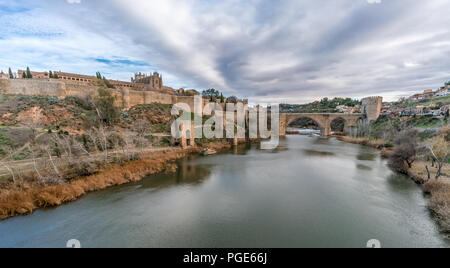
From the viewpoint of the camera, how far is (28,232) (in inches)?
241

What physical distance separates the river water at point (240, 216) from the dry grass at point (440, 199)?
0.32 m

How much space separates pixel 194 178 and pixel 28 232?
7.83 m

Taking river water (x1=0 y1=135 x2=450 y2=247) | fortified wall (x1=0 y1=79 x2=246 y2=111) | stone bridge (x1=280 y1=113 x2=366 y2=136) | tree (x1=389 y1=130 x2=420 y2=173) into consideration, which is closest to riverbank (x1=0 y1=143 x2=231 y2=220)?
river water (x1=0 y1=135 x2=450 y2=247)

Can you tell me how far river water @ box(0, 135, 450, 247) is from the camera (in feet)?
19.1

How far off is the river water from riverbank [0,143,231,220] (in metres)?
0.45

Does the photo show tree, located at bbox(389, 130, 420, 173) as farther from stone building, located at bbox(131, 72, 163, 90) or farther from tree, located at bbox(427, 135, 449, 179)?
stone building, located at bbox(131, 72, 163, 90)

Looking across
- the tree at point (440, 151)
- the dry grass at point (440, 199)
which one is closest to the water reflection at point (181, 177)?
the dry grass at point (440, 199)

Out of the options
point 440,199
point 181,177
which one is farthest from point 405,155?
point 181,177

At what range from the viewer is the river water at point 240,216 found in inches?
229

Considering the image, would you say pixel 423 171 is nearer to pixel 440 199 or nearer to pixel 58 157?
pixel 440 199

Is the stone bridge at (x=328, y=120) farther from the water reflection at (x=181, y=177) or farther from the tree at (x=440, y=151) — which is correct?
the water reflection at (x=181, y=177)

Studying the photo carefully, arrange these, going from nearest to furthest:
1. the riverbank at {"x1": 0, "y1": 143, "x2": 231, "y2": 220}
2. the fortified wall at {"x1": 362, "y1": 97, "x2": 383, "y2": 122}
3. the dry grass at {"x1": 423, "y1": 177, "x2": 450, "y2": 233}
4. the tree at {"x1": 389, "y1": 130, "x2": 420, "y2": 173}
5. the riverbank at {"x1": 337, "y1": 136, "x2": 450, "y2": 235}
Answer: the dry grass at {"x1": 423, "y1": 177, "x2": 450, "y2": 233} → the riverbank at {"x1": 337, "y1": 136, "x2": 450, "y2": 235} → the riverbank at {"x1": 0, "y1": 143, "x2": 231, "y2": 220} → the tree at {"x1": 389, "y1": 130, "x2": 420, "y2": 173} → the fortified wall at {"x1": 362, "y1": 97, "x2": 383, "y2": 122}
